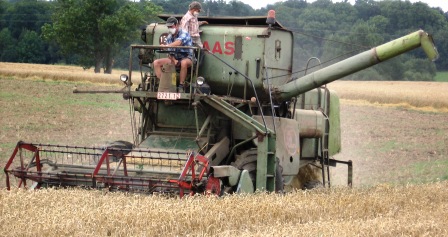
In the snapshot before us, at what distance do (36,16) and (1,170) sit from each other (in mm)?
70156

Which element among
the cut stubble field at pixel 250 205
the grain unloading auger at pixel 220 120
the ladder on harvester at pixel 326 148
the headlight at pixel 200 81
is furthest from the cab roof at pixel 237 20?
the cut stubble field at pixel 250 205

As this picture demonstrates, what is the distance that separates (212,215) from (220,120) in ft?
13.0

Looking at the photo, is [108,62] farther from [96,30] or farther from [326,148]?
[326,148]

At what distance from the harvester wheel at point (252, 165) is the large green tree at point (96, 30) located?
51.0 metres

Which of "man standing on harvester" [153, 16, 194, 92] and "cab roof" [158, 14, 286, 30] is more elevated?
"cab roof" [158, 14, 286, 30]

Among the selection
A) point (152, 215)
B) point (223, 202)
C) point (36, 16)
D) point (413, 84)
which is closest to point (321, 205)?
point (223, 202)

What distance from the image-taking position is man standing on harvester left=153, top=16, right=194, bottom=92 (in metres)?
12.4

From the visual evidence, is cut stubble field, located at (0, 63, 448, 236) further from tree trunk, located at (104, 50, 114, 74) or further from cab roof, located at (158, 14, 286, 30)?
tree trunk, located at (104, 50, 114, 74)

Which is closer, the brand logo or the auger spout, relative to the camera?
the auger spout

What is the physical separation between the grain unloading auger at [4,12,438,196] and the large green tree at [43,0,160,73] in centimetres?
4990

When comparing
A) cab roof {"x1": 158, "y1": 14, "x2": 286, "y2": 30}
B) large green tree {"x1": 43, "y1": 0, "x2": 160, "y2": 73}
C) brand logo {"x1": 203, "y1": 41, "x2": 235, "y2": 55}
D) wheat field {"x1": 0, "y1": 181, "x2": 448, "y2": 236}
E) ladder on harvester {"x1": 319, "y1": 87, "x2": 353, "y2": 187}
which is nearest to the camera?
wheat field {"x1": 0, "y1": 181, "x2": 448, "y2": 236}

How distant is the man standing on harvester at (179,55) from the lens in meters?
12.4

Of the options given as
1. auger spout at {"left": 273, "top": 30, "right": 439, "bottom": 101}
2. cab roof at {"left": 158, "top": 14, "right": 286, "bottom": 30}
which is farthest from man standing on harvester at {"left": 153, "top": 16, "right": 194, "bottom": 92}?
auger spout at {"left": 273, "top": 30, "right": 439, "bottom": 101}

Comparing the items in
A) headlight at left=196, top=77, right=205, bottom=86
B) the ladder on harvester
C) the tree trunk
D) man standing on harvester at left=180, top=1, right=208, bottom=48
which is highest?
man standing on harvester at left=180, top=1, right=208, bottom=48
